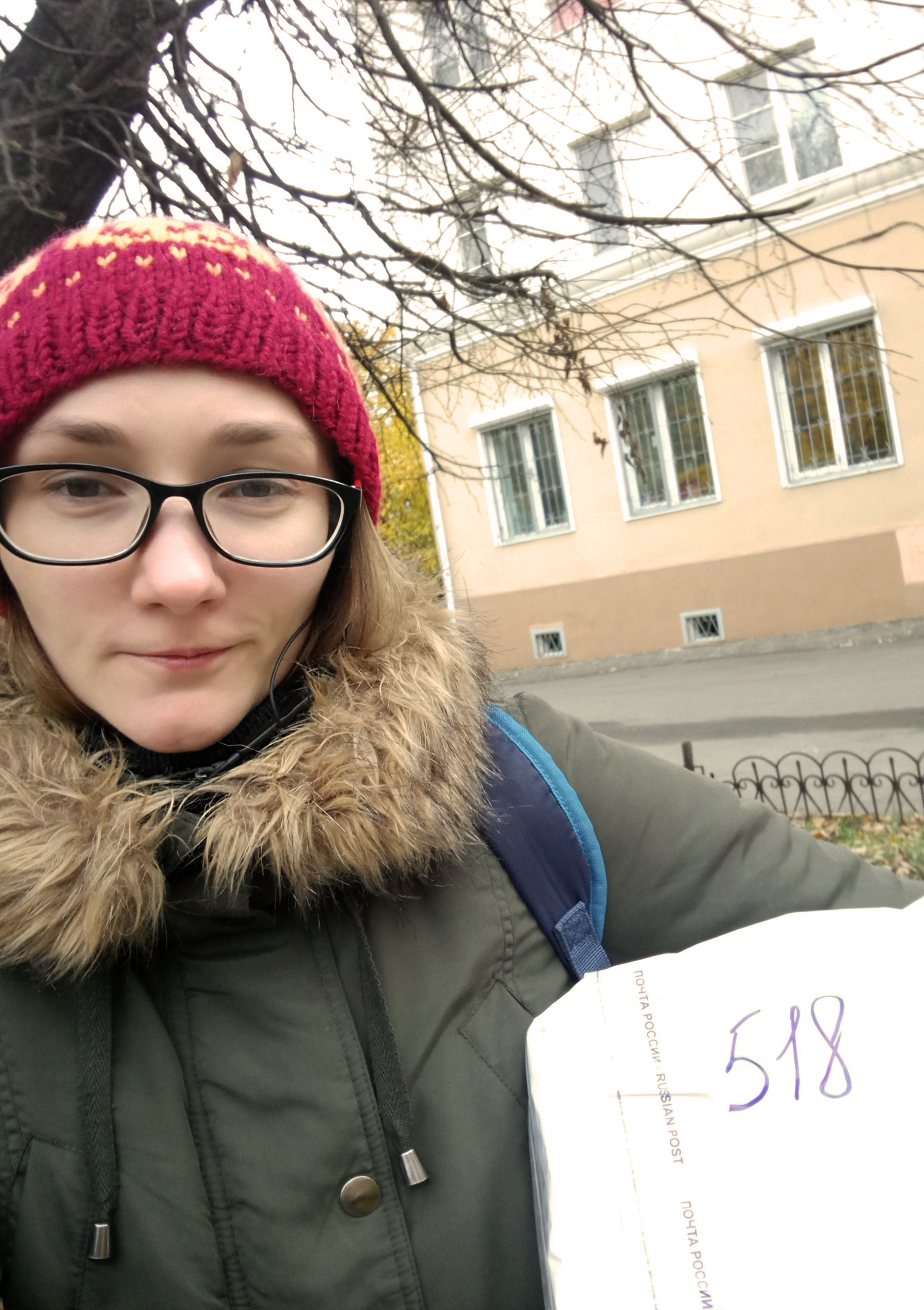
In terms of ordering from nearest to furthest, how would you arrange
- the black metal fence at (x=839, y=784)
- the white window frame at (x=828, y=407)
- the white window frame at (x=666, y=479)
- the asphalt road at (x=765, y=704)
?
1. the black metal fence at (x=839, y=784)
2. the asphalt road at (x=765, y=704)
3. the white window frame at (x=828, y=407)
4. the white window frame at (x=666, y=479)

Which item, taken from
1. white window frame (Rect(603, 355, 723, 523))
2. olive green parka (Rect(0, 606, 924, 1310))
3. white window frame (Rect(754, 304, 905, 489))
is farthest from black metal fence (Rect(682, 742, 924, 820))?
white window frame (Rect(603, 355, 723, 523))

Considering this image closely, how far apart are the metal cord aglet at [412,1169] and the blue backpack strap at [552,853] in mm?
297

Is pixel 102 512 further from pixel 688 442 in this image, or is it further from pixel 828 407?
pixel 688 442

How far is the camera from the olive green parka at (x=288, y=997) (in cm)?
92

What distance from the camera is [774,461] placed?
427 inches

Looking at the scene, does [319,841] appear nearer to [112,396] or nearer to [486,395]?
[112,396]

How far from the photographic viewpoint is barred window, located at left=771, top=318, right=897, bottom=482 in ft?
33.5

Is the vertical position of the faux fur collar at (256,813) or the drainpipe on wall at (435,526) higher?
the drainpipe on wall at (435,526)

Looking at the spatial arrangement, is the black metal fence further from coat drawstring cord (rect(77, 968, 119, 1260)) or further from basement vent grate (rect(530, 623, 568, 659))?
basement vent grate (rect(530, 623, 568, 659))

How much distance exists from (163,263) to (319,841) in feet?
2.47

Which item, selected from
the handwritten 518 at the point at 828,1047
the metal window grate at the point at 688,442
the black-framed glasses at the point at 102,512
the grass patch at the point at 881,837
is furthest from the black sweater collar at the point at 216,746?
the metal window grate at the point at 688,442

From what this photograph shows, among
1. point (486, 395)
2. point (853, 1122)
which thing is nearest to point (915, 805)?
point (486, 395)

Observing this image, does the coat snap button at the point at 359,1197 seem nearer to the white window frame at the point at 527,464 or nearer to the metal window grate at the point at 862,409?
the metal window grate at the point at 862,409

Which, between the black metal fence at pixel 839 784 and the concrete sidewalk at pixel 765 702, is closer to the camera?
the black metal fence at pixel 839 784
